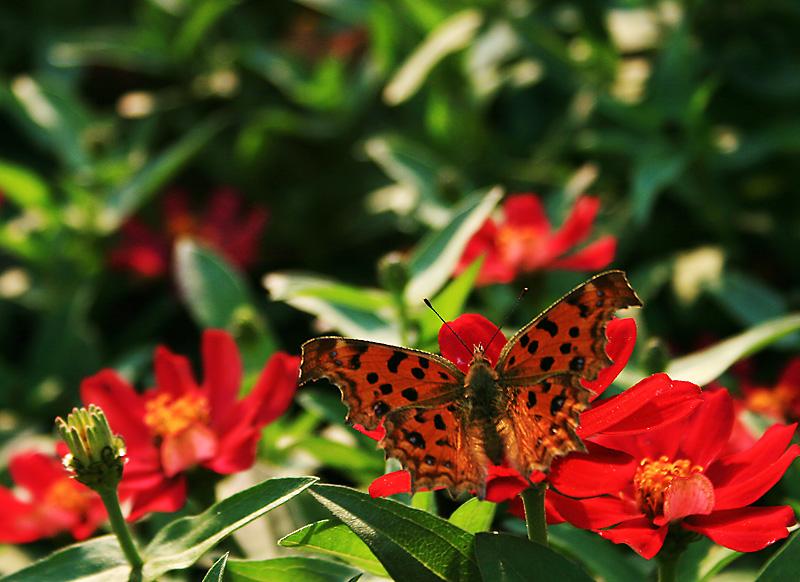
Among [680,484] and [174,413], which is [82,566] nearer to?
[174,413]

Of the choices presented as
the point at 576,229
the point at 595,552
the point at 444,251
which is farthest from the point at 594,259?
the point at 595,552

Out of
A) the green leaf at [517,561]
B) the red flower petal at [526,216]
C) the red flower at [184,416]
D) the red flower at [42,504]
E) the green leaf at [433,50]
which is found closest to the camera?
the green leaf at [517,561]

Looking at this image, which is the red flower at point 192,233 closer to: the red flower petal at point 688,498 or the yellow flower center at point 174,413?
the yellow flower center at point 174,413

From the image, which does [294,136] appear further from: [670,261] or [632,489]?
[632,489]

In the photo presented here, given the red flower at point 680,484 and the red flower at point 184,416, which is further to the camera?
the red flower at point 184,416

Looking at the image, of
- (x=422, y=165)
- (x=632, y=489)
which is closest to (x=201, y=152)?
(x=422, y=165)

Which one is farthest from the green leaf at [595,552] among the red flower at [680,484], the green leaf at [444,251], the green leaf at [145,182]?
the green leaf at [145,182]

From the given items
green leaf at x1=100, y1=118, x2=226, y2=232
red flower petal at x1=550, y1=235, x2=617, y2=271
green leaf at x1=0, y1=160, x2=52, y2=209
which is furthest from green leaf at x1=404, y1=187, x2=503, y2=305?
green leaf at x1=0, y1=160, x2=52, y2=209

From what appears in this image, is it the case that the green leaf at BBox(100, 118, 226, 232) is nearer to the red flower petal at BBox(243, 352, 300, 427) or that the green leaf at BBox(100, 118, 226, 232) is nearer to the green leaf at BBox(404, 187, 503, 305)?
the green leaf at BBox(404, 187, 503, 305)
